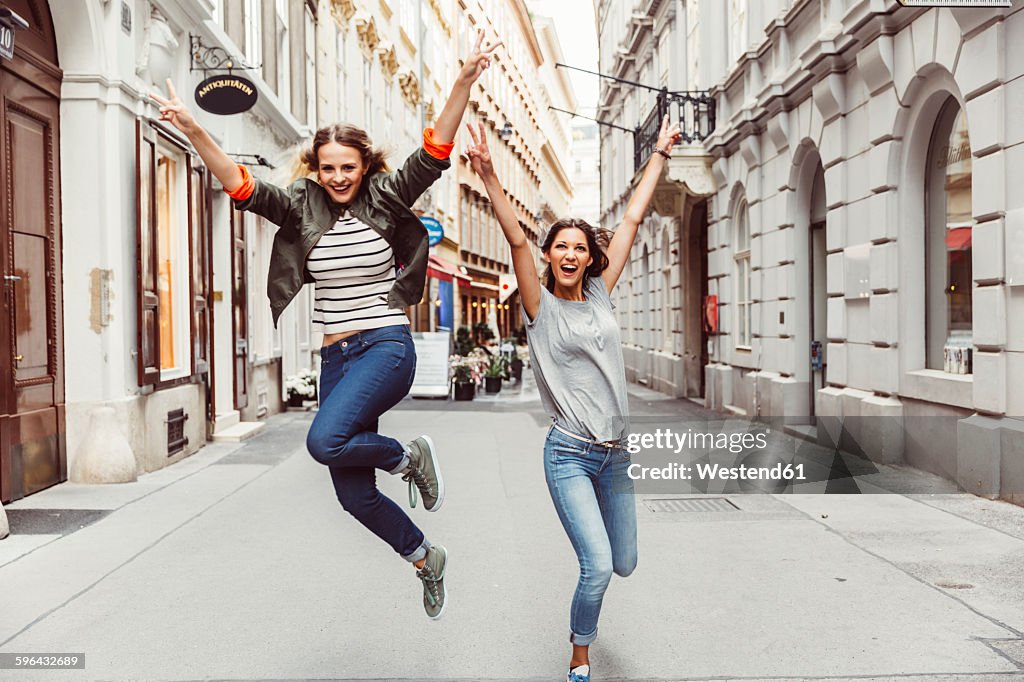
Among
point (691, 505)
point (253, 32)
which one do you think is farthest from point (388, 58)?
point (691, 505)

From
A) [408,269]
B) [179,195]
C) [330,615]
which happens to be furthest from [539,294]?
[179,195]

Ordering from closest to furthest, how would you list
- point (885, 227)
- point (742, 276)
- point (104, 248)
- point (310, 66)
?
1. point (104, 248)
2. point (885, 227)
3. point (742, 276)
4. point (310, 66)

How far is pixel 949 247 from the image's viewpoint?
377 inches

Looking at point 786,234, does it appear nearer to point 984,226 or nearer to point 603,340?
point 984,226

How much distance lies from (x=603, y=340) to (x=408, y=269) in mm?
825

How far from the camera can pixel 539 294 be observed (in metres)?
3.90

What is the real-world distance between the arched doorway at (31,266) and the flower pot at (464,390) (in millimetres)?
11309

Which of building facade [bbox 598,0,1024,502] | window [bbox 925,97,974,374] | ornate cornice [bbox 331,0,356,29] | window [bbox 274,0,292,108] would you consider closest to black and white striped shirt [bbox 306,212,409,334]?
building facade [bbox 598,0,1024,502]

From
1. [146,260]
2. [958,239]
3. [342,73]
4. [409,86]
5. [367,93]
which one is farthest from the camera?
[409,86]

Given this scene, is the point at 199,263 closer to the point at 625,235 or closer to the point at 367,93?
the point at 625,235

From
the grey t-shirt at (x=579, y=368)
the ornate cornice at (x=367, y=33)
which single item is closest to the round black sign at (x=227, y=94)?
the grey t-shirt at (x=579, y=368)

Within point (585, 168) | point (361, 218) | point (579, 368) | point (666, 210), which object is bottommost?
point (579, 368)

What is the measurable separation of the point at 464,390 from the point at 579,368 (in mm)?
16116

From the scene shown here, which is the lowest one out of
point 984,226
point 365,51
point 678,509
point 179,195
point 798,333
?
point 678,509
